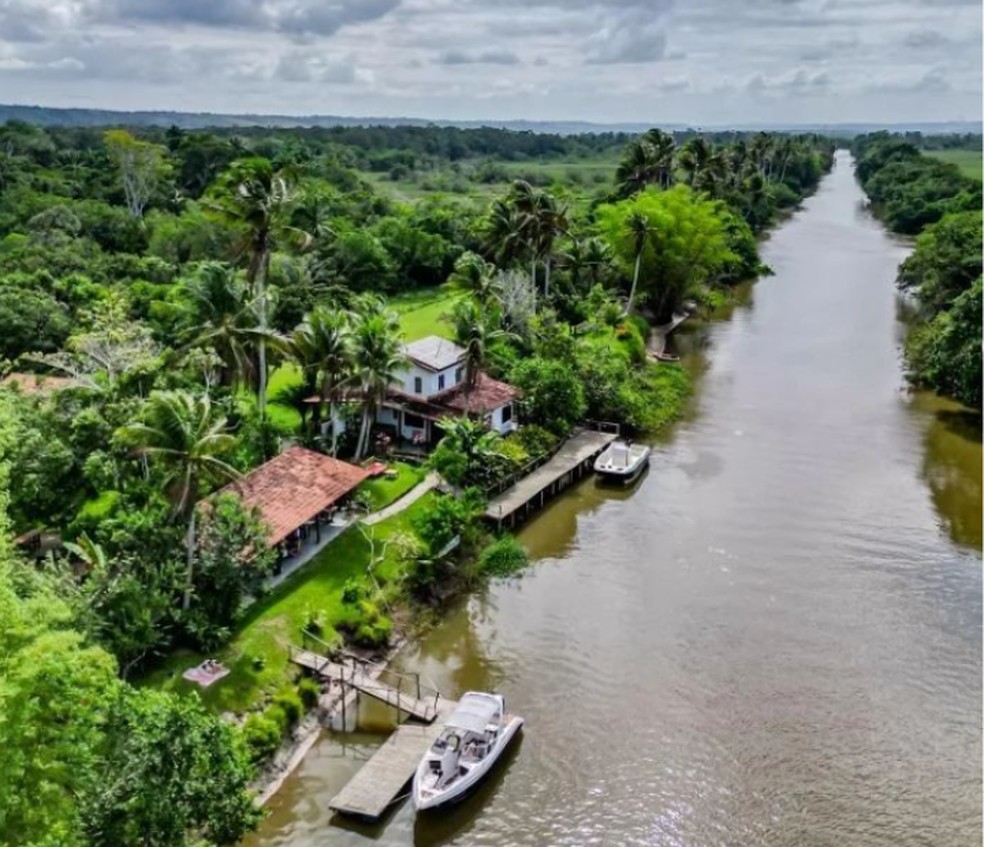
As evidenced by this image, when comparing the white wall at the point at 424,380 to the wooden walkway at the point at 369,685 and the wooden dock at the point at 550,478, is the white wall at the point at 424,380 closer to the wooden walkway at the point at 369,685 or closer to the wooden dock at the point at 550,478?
the wooden dock at the point at 550,478

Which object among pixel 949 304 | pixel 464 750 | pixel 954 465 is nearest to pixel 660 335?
pixel 949 304

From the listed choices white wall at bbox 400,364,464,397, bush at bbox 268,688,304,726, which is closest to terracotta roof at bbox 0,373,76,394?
white wall at bbox 400,364,464,397

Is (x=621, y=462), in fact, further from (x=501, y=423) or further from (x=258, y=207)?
(x=258, y=207)

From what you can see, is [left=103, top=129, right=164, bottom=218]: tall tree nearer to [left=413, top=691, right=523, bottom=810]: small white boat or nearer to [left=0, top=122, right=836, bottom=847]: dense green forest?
[left=0, top=122, right=836, bottom=847]: dense green forest

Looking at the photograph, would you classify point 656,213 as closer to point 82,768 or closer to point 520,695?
point 520,695

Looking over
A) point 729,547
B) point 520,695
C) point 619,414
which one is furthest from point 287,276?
point 520,695
